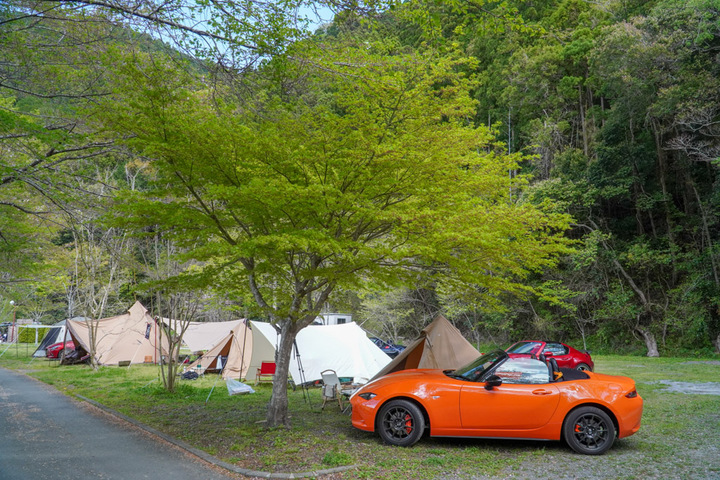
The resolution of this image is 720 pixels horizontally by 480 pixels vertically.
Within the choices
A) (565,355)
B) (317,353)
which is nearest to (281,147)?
(317,353)

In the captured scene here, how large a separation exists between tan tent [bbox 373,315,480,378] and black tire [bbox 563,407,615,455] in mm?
4162

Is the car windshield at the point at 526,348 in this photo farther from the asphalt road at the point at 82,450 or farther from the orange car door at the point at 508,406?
the asphalt road at the point at 82,450

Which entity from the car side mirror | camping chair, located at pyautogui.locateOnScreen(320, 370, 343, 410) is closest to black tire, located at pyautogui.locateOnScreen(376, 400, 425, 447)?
the car side mirror

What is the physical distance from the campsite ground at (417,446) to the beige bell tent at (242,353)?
4290mm

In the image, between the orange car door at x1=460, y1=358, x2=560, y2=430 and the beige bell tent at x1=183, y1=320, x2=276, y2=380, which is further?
the beige bell tent at x1=183, y1=320, x2=276, y2=380

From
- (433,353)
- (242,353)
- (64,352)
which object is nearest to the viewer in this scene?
(433,353)

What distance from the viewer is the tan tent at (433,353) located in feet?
33.2

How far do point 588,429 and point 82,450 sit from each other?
708cm

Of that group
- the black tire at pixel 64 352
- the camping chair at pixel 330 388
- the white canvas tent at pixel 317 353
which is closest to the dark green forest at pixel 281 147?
the camping chair at pixel 330 388

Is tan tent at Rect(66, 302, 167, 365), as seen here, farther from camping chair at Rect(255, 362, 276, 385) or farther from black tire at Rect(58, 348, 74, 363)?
camping chair at Rect(255, 362, 276, 385)

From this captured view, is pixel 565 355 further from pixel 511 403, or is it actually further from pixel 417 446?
pixel 417 446

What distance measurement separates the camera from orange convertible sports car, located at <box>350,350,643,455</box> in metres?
6.00

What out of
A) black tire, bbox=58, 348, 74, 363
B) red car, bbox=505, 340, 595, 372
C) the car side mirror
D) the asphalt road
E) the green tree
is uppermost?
the green tree

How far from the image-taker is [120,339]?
68.2 feet
